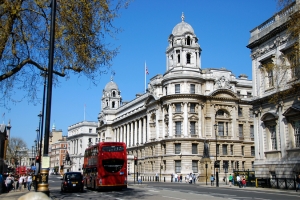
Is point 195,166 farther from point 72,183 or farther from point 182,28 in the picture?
point 72,183

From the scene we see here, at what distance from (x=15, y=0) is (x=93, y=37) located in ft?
13.9

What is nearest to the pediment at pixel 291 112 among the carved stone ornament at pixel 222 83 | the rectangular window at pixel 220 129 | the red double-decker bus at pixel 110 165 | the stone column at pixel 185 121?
the red double-decker bus at pixel 110 165

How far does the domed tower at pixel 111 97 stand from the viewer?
111188 mm

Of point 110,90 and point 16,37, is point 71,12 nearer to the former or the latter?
point 16,37

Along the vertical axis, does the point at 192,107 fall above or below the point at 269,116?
above

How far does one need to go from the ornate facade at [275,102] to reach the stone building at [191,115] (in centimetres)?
2815

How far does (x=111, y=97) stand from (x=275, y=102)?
80.8 meters

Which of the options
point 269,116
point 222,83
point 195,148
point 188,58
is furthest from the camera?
point 188,58

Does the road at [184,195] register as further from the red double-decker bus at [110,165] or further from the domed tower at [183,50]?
the domed tower at [183,50]

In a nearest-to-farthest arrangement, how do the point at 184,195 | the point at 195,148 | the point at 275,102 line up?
1. the point at 184,195
2. the point at 275,102
3. the point at 195,148

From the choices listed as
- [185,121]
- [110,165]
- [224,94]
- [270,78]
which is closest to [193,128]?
[185,121]

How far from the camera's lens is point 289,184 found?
107 ft

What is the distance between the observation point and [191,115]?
225 feet

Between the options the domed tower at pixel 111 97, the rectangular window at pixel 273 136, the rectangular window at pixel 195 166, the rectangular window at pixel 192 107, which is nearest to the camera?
the rectangular window at pixel 273 136
